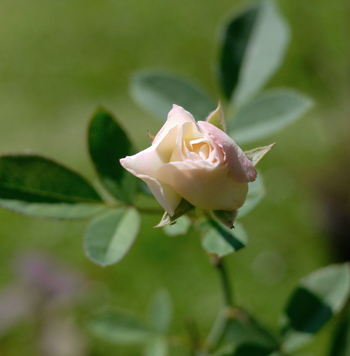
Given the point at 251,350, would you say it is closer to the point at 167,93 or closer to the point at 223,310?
the point at 223,310

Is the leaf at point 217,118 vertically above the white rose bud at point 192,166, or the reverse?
the leaf at point 217,118

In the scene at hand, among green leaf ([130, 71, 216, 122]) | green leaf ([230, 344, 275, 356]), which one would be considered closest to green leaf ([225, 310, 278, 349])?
green leaf ([230, 344, 275, 356])

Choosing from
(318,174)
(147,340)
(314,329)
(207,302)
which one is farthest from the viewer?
(318,174)

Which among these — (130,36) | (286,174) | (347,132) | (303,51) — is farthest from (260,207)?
(130,36)

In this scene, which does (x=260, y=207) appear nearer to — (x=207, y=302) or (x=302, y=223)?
(x=302, y=223)

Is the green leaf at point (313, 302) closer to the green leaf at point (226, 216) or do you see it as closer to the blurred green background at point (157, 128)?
the green leaf at point (226, 216)

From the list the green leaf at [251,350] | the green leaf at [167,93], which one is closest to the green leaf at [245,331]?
the green leaf at [251,350]

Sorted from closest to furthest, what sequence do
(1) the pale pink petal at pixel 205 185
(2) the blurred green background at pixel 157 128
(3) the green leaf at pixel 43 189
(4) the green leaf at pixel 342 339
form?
(1) the pale pink petal at pixel 205 185 → (3) the green leaf at pixel 43 189 → (4) the green leaf at pixel 342 339 → (2) the blurred green background at pixel 157 128
